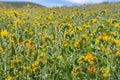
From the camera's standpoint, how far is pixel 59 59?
16.6 feet

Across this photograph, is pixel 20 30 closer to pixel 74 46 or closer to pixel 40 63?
pixel 74 46

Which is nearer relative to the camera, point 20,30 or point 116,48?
point 116,48

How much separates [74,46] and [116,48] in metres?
0.78

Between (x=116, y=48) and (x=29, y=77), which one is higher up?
(x=116, y=48)

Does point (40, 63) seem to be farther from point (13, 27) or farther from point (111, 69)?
point (13, 27)

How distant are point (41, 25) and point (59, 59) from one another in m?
2.22

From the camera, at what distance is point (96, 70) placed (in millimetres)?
4141

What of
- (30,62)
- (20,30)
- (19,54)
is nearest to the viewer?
(30,62)

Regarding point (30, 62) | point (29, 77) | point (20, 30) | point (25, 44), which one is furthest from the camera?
point (20, 30)

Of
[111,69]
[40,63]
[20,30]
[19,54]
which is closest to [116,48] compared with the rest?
[111,69]

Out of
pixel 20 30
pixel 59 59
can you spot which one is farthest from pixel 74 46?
pixel 20 30

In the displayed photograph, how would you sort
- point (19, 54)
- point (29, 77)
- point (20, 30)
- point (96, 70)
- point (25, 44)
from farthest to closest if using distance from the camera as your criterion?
point (20, 30) → point (25, 44) → point (19, 54) → point (29, 77) → point (96, 70)

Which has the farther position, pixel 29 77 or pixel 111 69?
pixel 29 77

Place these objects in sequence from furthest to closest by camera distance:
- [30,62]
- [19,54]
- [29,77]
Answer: [19,54] < [30,62] < [29,77]
